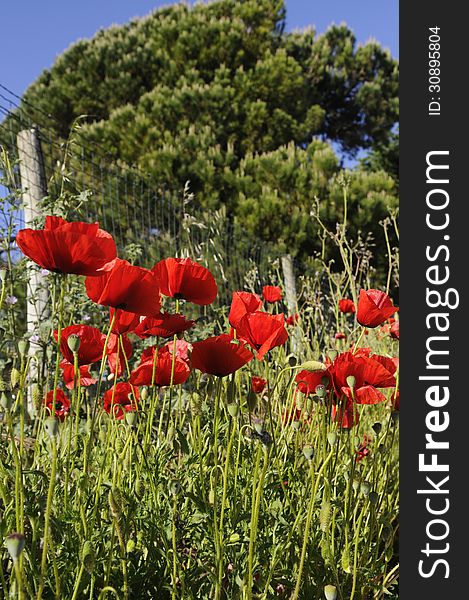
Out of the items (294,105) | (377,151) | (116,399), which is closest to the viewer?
(116,399)

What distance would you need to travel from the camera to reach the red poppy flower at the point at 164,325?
43.5 inches

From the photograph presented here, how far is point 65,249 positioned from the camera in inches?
34.3

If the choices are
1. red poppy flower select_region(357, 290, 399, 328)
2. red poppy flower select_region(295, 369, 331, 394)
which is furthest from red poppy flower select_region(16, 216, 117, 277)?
red poppy flower select_region(357, 290, 399, 328)

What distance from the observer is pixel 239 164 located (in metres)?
9.62

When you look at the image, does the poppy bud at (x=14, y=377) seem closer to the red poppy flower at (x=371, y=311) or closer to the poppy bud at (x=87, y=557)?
the poppy bud at (x=87, y=557)

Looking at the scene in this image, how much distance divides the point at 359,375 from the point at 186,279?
36cm

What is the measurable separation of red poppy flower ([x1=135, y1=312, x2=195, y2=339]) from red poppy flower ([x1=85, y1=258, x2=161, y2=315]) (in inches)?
5.4

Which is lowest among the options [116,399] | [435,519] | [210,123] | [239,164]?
[435,519]

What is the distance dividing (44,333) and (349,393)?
0.70 metres

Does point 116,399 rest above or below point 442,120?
below

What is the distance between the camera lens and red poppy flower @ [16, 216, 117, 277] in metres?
0.86

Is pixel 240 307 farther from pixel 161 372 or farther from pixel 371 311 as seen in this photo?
pixel 371 311

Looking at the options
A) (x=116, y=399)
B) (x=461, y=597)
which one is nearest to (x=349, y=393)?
→ (x=461, y=597)

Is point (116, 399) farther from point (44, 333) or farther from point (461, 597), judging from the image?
point (461, 597)
